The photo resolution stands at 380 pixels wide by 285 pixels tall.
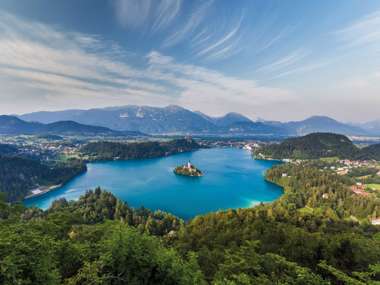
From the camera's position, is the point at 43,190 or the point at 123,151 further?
the point at 123,151

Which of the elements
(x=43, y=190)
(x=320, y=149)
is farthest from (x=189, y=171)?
(x=320, y=149)

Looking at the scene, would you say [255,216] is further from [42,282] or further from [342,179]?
[342,179]

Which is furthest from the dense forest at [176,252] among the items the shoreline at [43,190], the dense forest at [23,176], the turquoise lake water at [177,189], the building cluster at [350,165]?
the building cluster at [350,165]

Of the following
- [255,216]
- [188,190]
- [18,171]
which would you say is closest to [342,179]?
[188,190]

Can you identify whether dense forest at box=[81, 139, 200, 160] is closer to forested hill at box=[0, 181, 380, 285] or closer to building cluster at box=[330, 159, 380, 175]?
building cluster at box=[330, 159, 380, 175]

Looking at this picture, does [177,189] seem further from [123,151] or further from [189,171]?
[123,151]

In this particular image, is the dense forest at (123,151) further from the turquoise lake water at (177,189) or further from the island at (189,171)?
the island at (189,171)
